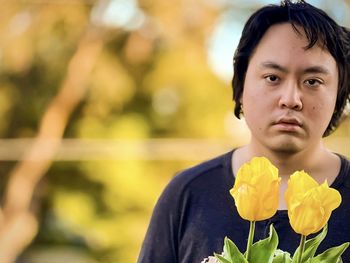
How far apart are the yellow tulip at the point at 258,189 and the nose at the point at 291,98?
28 cm

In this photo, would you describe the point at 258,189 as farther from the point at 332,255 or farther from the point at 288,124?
the point at 288,124

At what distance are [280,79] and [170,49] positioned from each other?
4.31 metres

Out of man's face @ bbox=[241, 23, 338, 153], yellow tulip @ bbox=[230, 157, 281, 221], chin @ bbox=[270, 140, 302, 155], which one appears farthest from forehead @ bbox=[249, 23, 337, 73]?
yellow tulip @ bbox=[230, 157, 281, 221]

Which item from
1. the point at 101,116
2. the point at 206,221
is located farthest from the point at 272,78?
the point at 101,116

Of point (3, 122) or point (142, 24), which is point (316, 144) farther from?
point (3, 122)

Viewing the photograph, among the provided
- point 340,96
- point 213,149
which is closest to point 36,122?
point 213,149

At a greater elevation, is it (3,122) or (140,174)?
(3,122)

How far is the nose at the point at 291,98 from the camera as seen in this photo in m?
1.30

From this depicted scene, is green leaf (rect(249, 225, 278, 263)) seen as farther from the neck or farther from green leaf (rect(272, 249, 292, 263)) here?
the neck

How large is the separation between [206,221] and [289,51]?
33 centimetres

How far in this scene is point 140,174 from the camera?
18.0 ft

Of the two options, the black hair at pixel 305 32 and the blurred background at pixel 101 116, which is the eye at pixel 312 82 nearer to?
the black hair at pixel 305 32

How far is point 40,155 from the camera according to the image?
226 inches

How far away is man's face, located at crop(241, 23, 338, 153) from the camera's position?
1322mm
